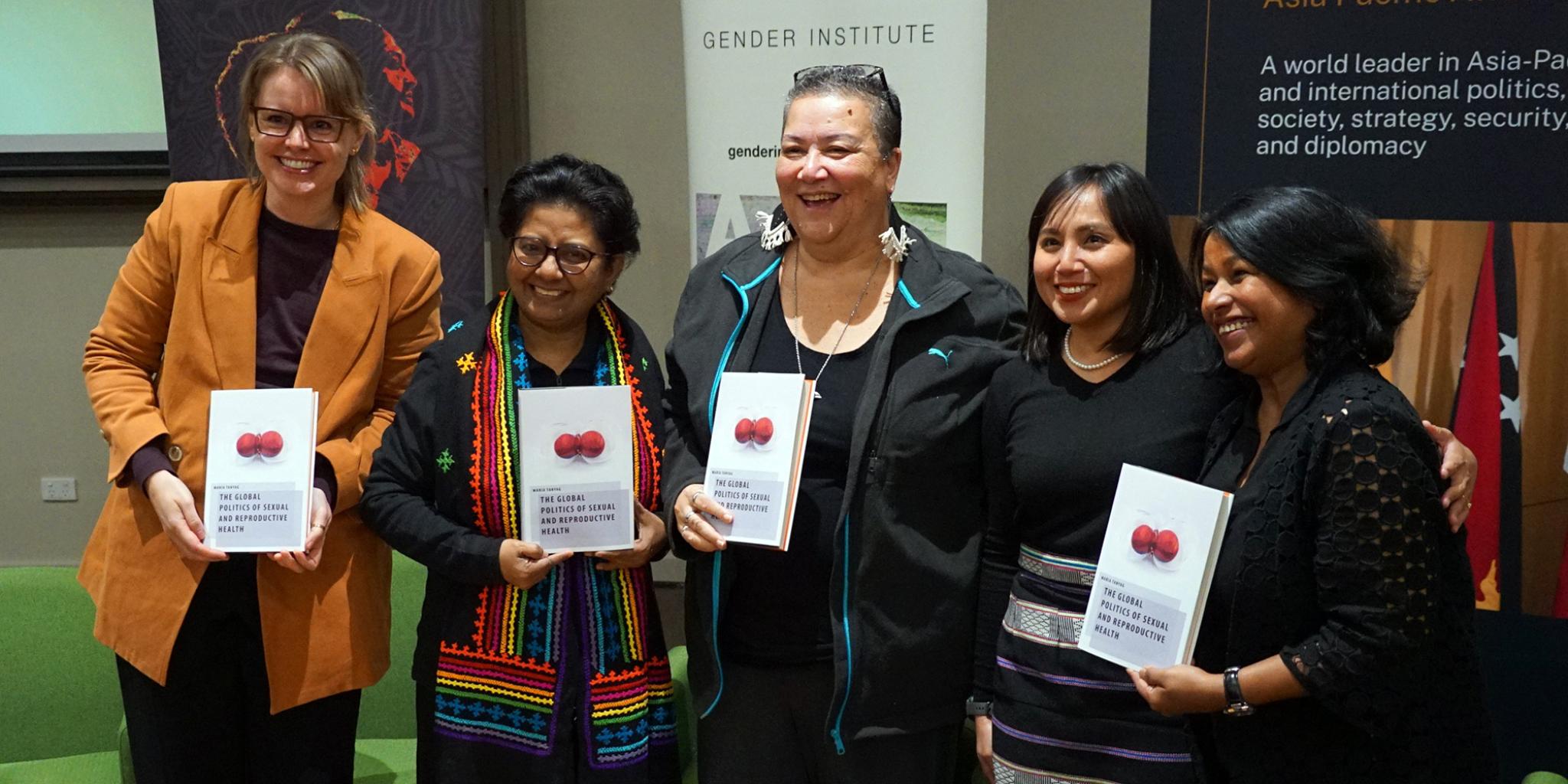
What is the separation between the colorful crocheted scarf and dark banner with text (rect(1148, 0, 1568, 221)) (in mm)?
2022

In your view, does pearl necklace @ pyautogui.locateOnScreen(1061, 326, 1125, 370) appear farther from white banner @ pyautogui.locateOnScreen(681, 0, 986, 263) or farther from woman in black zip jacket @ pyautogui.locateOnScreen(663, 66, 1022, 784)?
white banner @ pyautogui.locateOnScreen(681, 0, 986, 263)

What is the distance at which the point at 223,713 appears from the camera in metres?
2.32

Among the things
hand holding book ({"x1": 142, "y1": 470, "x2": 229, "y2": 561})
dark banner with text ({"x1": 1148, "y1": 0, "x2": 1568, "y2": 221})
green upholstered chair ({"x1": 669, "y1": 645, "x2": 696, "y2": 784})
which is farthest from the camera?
dark banner with text ({"x1": 1148, "y1": 0, "x2": 1568, "y2": 221})

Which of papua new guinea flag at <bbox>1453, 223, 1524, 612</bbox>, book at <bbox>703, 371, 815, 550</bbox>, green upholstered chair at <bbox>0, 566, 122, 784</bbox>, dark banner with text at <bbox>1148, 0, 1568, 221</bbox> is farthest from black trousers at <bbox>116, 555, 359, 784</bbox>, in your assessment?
papua new guinea flag at <bbox>1453, 223, 1524, 612</bbox>

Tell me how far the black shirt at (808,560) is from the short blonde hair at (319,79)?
0.96 meters

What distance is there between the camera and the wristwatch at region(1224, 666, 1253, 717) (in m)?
1.72

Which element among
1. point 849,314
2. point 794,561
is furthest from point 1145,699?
point 849,314

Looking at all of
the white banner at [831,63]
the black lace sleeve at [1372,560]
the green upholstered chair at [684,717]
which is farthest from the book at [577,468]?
the white banner at [831,63]

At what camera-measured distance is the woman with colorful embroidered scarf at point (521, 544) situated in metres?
2.16

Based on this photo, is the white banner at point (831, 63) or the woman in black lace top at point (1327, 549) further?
the white banner at point (831, 63)

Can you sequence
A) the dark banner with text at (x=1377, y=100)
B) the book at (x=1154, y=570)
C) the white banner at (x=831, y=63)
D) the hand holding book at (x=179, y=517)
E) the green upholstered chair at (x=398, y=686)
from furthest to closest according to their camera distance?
the green upholstered chair at (x=398, y=686), the white banner at (x=831, y=63), the dark banner with text at (x=1377, y=100), the hand holding book at (x=179, y=517), the book at (x=1154, y=570)

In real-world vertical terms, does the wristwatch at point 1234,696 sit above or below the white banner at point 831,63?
below

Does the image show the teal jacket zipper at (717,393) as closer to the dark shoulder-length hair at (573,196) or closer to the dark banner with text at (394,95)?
the dark shoulder-length hair at (573,196)

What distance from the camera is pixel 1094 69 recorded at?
419cm
